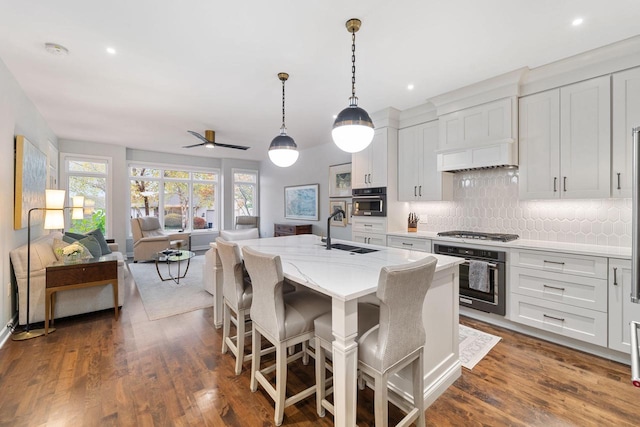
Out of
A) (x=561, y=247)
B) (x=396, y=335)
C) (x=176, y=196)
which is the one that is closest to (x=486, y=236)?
(x=561, y=247)

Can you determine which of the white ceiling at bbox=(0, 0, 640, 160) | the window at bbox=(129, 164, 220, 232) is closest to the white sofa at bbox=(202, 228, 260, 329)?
the white ceiling at bbox=(0, 0, 640, 160)

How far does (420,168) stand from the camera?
3.94 m

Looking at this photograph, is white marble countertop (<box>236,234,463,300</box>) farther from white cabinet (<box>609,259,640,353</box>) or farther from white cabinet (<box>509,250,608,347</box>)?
white cabinet (<box>609,259,640,353</box>)

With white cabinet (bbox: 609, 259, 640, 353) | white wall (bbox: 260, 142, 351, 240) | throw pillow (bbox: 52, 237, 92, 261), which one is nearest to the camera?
white cabinet (bbox: 609, 259, 640, 353)

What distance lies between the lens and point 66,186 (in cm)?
616

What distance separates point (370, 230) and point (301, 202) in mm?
3020

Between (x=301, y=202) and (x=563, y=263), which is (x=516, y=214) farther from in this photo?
(x=301, y=202)

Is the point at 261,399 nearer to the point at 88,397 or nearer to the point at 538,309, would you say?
the point at 88,397

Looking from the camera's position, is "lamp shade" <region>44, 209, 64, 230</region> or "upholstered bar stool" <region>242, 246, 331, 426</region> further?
"lamp shade" <region>44, 209, 64, 230</region>

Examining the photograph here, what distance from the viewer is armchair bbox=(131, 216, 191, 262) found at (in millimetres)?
6215

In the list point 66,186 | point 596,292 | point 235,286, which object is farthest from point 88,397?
point 66,186

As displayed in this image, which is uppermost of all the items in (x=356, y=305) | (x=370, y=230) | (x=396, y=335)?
(x=370, y=230)

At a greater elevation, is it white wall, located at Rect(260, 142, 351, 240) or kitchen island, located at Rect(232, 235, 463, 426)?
white wall, located at Rect(260, 142, 351, 240)

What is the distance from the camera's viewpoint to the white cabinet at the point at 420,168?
378 centimetres
